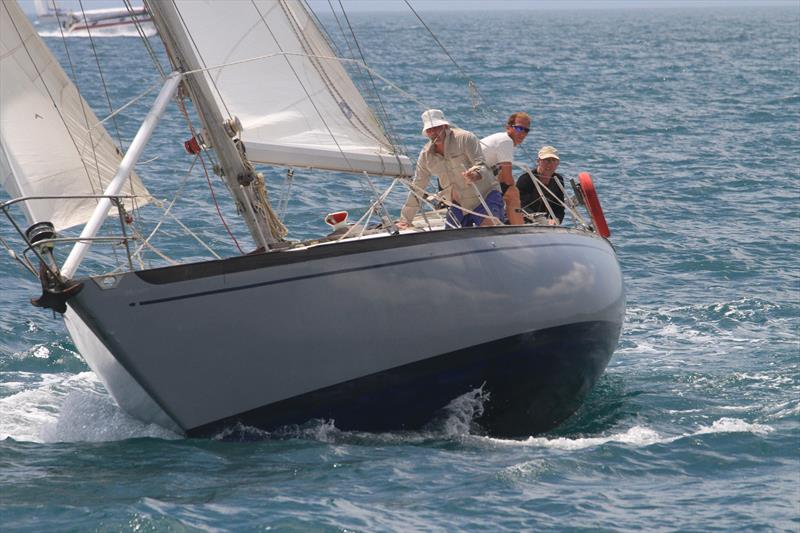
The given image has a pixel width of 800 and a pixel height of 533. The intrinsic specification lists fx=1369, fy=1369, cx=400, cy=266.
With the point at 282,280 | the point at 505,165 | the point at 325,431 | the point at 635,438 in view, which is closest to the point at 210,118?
the point at 282,280

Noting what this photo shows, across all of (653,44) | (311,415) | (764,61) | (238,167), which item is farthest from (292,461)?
(653,44)

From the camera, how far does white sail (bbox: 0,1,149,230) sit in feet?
31.2

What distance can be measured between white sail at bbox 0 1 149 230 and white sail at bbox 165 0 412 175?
1003 millimetres

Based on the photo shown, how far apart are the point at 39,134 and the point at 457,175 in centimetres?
304

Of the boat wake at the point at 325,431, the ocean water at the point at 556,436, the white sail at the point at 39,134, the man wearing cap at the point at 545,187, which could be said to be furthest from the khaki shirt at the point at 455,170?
the white sail at the point at 39,134

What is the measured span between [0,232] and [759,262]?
958 cm

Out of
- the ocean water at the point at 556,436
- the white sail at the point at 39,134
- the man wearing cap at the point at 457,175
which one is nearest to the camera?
the ocean water at the point at 556,436

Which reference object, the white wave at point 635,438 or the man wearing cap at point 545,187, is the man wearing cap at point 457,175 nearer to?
the man wearing cap at point 545,187

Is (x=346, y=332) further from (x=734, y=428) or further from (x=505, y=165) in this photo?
(x=734, y=428)

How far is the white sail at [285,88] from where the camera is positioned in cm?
989

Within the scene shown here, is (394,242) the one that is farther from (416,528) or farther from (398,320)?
(416,528)

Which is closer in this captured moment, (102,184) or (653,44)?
(102,184)

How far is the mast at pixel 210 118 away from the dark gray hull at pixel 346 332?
0.68 metres

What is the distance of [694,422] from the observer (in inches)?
398
